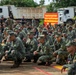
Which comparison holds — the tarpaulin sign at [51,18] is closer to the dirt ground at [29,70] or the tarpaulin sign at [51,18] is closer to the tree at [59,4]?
the tree at [59,4]

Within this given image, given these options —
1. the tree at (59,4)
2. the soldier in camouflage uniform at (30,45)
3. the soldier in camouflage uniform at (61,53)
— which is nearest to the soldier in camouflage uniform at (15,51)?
the soldier in camouflage uniform at (30,45)

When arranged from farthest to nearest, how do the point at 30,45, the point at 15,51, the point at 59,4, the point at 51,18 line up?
the point at 59,4 < the point at 51,18 < the point at 30,45 < the point at 15,51

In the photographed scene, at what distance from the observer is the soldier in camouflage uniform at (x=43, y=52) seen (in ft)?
35.3

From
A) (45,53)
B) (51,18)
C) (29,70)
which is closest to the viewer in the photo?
(29,70)

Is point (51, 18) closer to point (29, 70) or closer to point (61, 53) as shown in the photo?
point (61, 53)

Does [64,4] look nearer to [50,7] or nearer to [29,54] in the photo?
[50,7]

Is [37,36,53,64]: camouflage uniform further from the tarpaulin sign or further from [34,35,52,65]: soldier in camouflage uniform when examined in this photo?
the tarpaulin sign

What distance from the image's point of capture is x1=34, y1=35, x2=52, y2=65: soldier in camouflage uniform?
35.3ft

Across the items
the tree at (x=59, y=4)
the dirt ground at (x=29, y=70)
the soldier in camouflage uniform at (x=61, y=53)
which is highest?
the tree at (x=59, y=4)

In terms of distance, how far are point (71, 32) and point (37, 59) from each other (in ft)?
11.6

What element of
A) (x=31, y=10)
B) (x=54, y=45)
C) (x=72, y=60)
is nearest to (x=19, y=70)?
(x=54, y=45)

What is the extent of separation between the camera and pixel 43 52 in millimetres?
11031

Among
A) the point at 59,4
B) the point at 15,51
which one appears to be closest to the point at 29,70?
the point at 15,51

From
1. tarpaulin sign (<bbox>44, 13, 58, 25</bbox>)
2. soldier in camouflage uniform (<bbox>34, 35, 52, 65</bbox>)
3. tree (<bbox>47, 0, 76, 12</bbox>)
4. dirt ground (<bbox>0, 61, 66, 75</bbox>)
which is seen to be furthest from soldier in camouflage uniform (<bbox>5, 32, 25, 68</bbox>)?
tree (<bbox>47, 0, 76, 12</bbox>)
